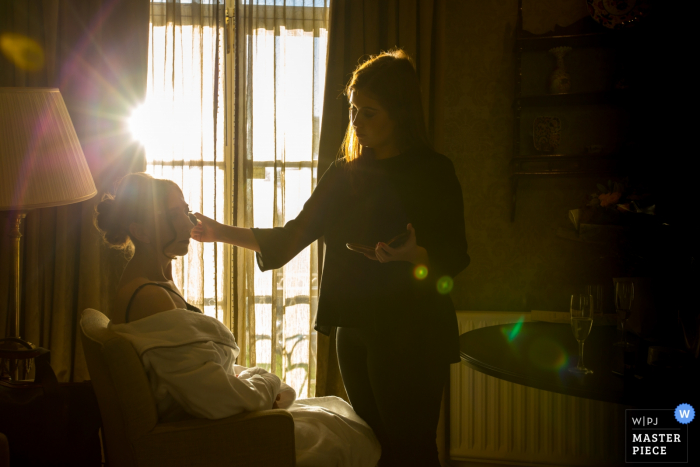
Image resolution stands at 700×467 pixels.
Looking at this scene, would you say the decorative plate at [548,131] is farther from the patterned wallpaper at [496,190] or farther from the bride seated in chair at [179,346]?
the bride seated in chair at [179,346]

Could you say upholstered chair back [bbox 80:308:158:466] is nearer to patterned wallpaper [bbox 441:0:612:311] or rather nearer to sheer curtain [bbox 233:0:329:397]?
sheer curtain [bbox 233:0:329:397]

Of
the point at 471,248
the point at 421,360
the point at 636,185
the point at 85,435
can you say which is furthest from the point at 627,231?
the point at 85,435

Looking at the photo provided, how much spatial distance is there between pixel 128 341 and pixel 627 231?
6.46ft

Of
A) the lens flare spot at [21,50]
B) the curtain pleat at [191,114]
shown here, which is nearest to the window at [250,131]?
the curtain pleat at [191,114]

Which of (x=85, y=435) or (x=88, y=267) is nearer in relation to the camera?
(x=85, y=435)

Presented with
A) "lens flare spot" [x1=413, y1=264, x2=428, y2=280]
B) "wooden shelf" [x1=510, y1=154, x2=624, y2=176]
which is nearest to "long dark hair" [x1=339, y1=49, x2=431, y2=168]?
"lens flare spot" [x1=413, y1=264, x2=428, y2=280]

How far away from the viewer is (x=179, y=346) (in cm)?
117

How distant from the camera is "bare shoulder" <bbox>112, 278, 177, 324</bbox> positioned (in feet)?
4.04

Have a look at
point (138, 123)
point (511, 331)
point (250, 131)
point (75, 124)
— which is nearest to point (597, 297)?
point (511, 331)

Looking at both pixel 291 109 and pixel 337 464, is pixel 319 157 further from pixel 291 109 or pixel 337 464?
pixel 337 464

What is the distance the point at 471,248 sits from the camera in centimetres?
248

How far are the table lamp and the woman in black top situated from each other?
1.70 ft

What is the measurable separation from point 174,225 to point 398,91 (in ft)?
2.51

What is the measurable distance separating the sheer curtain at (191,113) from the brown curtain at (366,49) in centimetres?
57
